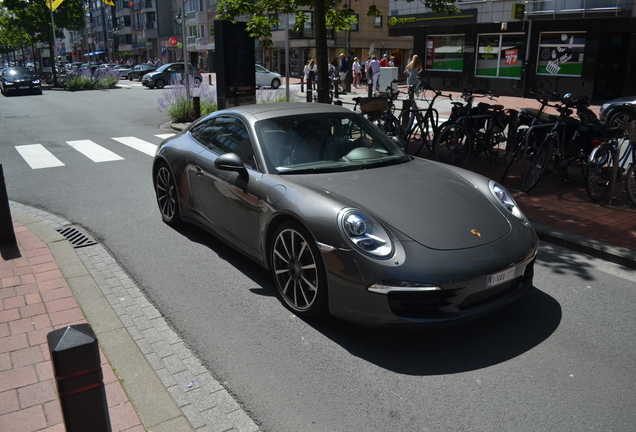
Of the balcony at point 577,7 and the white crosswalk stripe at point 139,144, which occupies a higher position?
the balcony at point 577,7

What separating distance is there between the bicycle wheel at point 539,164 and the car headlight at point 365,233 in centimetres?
459

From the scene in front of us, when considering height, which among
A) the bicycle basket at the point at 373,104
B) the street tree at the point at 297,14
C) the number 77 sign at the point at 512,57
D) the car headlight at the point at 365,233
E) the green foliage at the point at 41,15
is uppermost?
the green foliage at the point at 41,15

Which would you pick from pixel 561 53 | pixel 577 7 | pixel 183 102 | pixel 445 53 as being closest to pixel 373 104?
pixel 183 102

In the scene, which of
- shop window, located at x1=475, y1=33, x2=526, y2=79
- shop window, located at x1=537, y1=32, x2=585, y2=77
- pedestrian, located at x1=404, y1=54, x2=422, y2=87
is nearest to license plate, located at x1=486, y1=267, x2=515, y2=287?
pedestrian, located at x1=404, y1=54, x2=422, y2=87

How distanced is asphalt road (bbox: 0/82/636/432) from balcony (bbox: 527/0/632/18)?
1929cm

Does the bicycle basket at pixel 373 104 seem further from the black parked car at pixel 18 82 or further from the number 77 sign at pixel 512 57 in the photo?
the black parked car at pixel 18 82

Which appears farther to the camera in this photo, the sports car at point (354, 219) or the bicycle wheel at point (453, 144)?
the bicycle wheel at point (453, 144)

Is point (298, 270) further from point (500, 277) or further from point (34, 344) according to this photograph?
point (34, 344)

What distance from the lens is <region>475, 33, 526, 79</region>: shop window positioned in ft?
84.3

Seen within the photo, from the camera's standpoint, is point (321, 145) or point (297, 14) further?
point (297, 14)

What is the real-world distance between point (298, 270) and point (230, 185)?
47.4 inches

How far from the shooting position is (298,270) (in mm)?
4215

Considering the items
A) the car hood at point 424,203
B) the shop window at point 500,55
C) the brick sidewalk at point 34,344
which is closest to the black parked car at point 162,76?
the shop window at point 500,55

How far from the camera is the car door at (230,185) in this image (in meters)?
4.73
